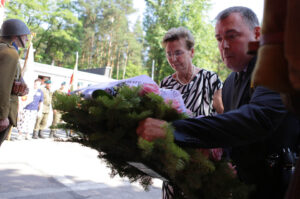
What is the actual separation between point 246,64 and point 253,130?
588mm

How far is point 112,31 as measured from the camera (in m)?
51.5

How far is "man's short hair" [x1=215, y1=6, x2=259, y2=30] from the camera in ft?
5.77

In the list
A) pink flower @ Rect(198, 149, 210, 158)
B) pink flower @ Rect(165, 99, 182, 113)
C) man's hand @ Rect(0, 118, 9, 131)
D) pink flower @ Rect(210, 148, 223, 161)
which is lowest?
man's hand @ Rect(0, 118, 9, 131)

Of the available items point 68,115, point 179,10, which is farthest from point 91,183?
point 179,10

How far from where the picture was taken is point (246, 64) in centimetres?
173

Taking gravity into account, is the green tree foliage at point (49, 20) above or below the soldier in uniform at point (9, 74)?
above

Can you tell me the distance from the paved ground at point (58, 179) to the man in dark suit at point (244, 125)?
2.42 m

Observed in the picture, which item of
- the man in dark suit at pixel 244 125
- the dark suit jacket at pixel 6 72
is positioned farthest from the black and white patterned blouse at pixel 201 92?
the dark suit jacket at pixel 6 72

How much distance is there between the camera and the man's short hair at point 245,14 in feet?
5.77

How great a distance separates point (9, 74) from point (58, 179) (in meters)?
2.61

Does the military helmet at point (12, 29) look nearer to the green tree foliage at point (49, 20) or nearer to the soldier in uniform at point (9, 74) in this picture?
the soldier in uniform at point (9, 74)

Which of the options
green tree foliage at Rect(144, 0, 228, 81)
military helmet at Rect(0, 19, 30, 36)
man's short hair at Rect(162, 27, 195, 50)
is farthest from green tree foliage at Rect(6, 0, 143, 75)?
man's short hair at Rect(162, 27, 195, 50)

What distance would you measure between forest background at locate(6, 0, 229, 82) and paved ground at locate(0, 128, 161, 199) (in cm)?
2575

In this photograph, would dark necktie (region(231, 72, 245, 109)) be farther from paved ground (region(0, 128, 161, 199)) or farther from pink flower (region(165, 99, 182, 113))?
paved ground (region(0, 128, 161, 199))
